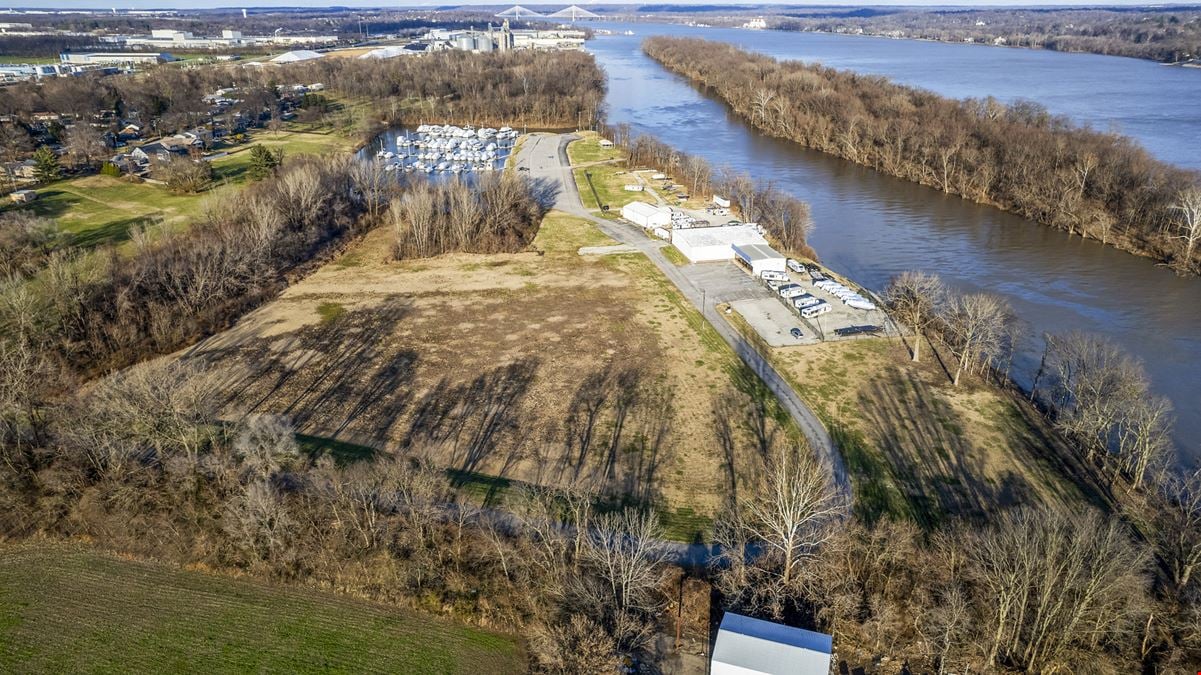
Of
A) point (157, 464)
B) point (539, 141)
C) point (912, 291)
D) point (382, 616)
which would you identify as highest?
point (539, 141)

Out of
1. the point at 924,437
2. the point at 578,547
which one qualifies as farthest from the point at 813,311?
the point at 578,547

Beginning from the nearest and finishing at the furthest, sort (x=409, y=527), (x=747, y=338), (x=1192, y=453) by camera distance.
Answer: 1. (x=409, y=527)
2. (x=1192, y=453)
3. (x=747, y=338)

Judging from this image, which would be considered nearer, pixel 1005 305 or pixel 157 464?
pixel 157 464

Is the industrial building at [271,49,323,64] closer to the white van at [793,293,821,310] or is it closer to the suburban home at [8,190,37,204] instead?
the suburban home at [8,190,37,204]

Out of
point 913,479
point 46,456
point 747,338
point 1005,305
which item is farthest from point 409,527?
point 1005,305

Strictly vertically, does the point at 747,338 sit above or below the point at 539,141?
below

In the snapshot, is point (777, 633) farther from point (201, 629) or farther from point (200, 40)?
point (200, 40)

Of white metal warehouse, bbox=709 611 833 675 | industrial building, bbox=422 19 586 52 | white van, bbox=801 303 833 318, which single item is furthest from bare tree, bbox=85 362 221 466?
industrial building, bbox=422 19 586 52

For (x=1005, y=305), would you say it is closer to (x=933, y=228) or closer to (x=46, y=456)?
(x=933, y=228)
